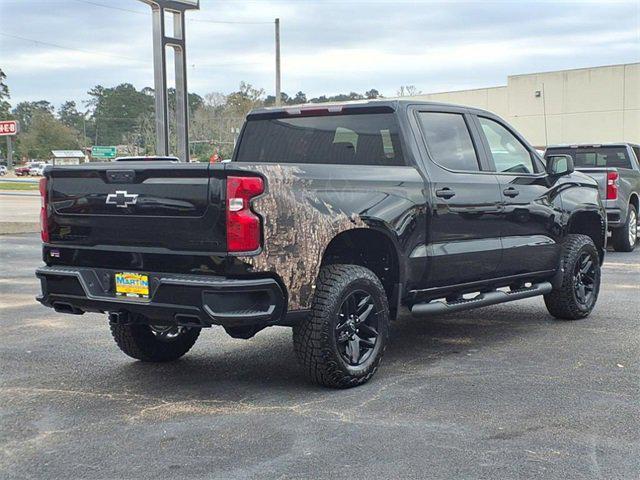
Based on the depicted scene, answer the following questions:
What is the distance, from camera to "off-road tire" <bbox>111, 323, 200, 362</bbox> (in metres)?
6.16

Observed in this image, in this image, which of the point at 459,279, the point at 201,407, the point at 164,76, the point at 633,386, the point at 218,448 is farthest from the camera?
the point at 164,76

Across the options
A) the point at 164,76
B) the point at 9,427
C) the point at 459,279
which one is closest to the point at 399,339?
the point at 459,279

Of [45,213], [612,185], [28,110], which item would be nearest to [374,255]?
[45,213]

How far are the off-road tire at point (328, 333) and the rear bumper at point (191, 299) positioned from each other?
0.30 meters

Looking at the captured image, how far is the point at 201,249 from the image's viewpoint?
4.86m

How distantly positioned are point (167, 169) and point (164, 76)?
51.3 ft

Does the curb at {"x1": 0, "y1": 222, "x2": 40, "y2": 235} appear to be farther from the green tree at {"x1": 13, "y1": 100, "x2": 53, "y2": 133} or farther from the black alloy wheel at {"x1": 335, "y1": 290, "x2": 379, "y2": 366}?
the green tree at {"x1": 13, "y1": 100, "x2": 53, "y2": 133}

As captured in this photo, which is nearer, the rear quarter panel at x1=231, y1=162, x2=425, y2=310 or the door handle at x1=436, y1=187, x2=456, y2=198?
the rear quarter panel at x1=231, y1=162, x2=425, y2=310

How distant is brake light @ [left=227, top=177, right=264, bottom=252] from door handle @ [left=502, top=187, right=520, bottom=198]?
9.37 ft

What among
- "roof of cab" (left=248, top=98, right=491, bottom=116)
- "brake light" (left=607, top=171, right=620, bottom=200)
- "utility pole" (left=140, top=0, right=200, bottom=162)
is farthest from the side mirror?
"utility pole" (left=140, top=0, right=200, bottom=162)

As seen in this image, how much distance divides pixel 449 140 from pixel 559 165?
4.94ft

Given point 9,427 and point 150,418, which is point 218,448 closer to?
point 150,418

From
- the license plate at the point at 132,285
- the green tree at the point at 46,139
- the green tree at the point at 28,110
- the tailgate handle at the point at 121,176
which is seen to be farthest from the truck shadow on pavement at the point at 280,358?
the green tree at the point at 28,110

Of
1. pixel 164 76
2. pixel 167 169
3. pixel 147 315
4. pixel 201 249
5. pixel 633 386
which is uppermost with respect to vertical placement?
pixel 164 76
